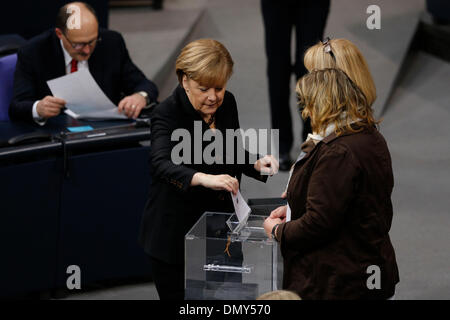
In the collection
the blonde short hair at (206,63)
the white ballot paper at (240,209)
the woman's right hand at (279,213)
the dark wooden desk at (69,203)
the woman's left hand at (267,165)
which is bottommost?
the dark wooden desk at (69,203)

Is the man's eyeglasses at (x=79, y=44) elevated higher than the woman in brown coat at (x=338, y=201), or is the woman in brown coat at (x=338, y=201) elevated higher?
the man's eyeglasses at (x=79, y=44)

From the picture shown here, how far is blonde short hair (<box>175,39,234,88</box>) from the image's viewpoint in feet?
8.67

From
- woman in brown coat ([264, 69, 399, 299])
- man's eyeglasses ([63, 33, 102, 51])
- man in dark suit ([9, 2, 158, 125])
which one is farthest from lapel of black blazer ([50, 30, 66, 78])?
woman in brown coat ([264, 69, 399, 299])

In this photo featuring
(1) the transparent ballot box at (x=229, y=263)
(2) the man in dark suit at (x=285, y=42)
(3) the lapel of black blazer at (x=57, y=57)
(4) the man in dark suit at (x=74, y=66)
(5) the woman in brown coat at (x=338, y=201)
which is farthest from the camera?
(2) the man in dark suit at (x=285, y=42)

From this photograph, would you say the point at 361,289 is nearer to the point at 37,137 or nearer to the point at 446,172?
the point at 37,137

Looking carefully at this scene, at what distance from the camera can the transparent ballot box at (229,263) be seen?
257cm

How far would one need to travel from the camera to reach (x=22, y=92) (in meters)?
4.04

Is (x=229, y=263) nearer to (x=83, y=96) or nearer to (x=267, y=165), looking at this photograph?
(x=267, y=165)

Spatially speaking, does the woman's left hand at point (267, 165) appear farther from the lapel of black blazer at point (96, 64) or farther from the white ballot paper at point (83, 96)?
the lapel of black blazer at point (96, 64)

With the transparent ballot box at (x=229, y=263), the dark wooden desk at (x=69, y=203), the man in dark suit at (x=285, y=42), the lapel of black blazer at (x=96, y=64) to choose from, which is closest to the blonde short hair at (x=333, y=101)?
the transparent ballot box at (x=229, y=263)

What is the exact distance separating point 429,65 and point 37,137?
4.11 meters

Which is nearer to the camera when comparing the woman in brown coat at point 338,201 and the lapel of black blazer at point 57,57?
the woman in brown coat at point 338,201

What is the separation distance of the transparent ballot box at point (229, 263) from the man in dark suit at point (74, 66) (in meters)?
1.53

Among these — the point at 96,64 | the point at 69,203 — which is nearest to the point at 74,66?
the point at 96,64
